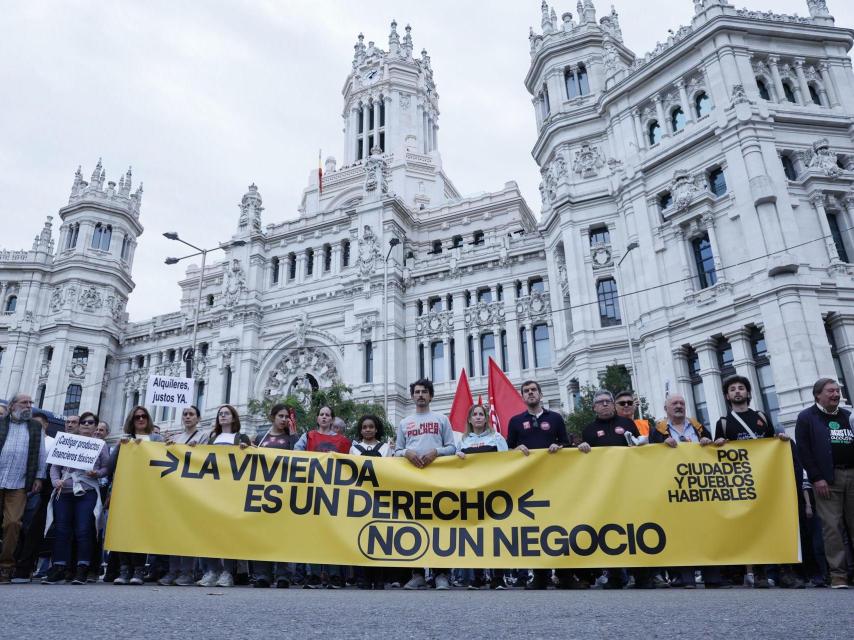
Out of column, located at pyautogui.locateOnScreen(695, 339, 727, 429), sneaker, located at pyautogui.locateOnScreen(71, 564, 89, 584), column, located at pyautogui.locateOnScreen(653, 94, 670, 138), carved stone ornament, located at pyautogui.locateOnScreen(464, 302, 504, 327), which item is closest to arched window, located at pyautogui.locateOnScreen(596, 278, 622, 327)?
column, located at pyautogui.locateOnScreen(695, 339, 727, 429)

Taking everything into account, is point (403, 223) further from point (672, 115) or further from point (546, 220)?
point (672, 115)

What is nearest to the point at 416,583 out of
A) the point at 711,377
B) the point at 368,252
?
the point at 711,377

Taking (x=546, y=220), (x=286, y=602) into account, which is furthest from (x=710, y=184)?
(x=286, y=602)

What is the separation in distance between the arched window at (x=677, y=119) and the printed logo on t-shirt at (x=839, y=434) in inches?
925

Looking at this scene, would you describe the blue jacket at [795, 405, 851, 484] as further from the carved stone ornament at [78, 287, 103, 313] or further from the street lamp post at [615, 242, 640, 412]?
the carved stone ornament at [78, 287, 103, 313]

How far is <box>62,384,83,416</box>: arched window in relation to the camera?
42.1 meters

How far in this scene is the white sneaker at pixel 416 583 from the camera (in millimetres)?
7281

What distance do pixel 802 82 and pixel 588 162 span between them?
951 centimetres

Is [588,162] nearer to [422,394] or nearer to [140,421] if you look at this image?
[422,394]

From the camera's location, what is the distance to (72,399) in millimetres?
42469

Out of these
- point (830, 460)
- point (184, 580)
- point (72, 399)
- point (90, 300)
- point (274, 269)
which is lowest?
point (184, 580)

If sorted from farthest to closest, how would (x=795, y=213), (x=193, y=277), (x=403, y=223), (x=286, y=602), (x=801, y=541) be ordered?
1. (x=193, y=277)
2. (x=403, y=223)
3. (x=795, y=213)
4. (x=801, y=541)
5. (x=286, y=602)

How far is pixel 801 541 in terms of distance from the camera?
23.9 ft

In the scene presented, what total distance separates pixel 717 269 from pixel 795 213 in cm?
345
